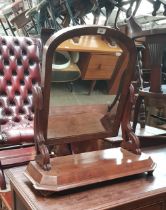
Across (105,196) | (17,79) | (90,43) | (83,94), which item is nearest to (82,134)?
(105,196)

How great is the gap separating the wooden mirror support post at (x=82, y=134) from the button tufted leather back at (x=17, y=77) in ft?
2.63

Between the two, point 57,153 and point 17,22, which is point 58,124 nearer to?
point 57,153

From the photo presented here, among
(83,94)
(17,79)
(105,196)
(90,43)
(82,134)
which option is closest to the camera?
(105,196)

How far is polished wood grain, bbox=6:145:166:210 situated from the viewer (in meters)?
1.02

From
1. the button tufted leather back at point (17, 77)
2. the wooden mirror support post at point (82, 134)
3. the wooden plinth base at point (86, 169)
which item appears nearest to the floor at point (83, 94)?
the wooden mirror support post at point (82, 134)

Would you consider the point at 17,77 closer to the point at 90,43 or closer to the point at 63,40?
the point at 90,43

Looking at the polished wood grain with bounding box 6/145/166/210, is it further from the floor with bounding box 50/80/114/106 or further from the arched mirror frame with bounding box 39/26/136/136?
the floor with bounding box 50/80/114/106

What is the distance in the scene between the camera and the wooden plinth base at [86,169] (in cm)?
109

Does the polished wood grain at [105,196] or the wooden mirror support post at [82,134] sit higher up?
the wooden mirror support post at [82,134]

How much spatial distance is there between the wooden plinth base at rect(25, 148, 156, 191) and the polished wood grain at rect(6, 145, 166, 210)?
33mm

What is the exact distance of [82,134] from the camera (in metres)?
1.38

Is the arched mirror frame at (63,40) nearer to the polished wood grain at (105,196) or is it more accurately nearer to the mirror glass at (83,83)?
the mirror glass at (83,83)

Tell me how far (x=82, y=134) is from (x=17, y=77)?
112cm

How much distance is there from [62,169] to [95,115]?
43cm
